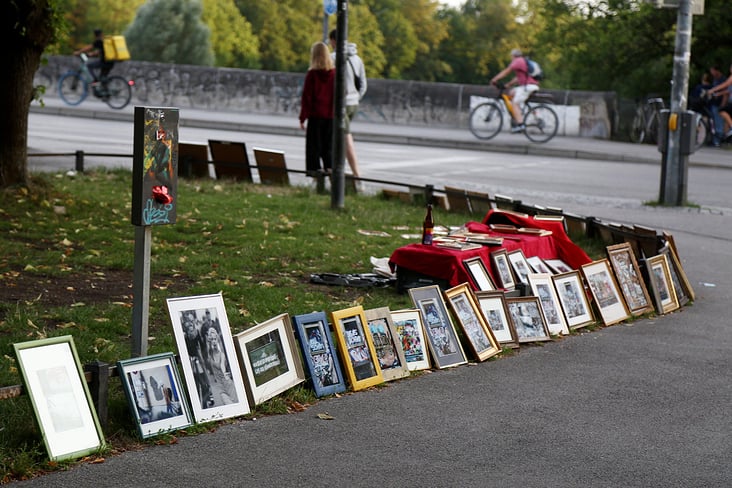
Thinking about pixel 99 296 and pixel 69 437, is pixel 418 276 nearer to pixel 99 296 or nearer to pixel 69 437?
pixel 99 296

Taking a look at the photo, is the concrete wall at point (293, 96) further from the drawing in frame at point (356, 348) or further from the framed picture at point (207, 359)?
the framed picture at point (207, 359)

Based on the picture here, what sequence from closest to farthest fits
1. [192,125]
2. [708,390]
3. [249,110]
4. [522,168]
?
1. [708,390]
2. [522,168]
3. [192,125]
4. [249,110]

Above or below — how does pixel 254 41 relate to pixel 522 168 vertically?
above

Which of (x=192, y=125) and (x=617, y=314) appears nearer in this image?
(x=617, y=314)

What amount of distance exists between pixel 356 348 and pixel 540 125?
19.8m

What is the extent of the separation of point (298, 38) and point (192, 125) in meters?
46.1

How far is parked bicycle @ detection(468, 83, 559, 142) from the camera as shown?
83.4ft

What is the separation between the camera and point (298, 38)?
7175 cm

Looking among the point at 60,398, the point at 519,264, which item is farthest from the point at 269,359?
the point at 519,264

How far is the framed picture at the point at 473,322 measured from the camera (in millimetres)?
6953

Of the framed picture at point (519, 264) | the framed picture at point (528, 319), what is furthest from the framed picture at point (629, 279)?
the framed picture at point (528, 319)

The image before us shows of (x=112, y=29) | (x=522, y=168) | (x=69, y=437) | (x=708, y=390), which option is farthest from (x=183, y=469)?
(x=112, y=29)

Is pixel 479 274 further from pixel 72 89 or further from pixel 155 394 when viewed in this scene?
pixel 72 89

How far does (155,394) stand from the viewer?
17.5 ft
